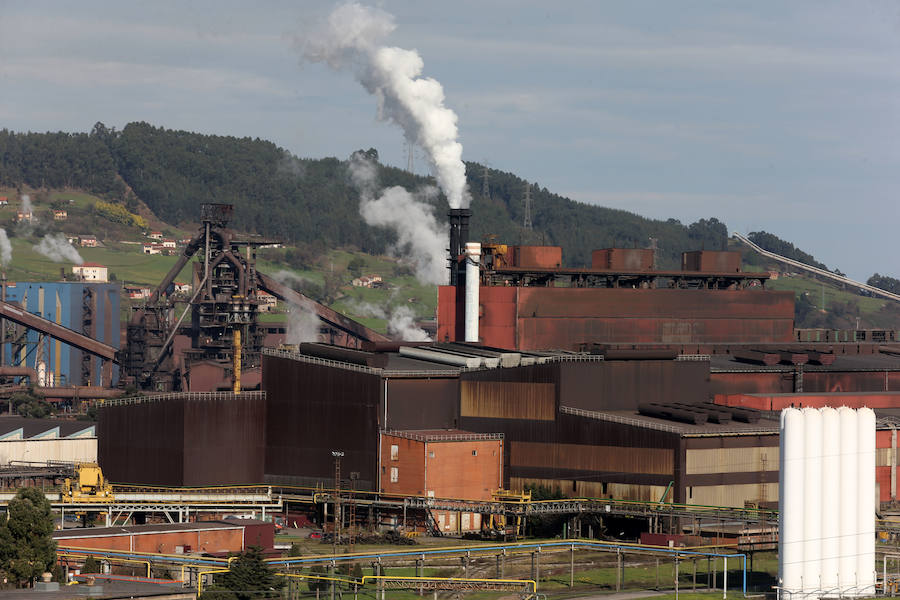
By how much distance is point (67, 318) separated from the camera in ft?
567

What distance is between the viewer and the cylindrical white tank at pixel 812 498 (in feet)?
209

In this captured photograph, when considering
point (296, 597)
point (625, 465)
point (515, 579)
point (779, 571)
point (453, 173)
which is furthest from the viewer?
point (453, 173)

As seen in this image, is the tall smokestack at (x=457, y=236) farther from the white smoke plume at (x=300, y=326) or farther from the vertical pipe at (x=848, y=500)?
the vertical pipe at (x=848, y=500)

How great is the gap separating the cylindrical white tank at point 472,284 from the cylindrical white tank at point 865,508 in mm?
53984

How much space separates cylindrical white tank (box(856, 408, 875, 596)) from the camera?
214 ft

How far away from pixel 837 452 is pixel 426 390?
31396mm

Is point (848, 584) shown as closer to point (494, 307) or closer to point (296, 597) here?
point (296, 597)

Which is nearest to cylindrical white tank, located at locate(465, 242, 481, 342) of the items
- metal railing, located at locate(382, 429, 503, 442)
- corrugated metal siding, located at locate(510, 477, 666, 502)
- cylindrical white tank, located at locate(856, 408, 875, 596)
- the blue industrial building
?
metal railing, located at locate(382, 429, 503, 442)

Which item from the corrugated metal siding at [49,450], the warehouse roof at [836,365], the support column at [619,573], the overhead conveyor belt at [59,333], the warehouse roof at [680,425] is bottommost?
the support column at [619,573]

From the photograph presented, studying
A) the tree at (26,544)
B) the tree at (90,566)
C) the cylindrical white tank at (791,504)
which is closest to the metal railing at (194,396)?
the tree at (90,566)

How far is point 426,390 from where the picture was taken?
9125 cm

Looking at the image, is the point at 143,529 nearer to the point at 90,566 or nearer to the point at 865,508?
the point at 90,566

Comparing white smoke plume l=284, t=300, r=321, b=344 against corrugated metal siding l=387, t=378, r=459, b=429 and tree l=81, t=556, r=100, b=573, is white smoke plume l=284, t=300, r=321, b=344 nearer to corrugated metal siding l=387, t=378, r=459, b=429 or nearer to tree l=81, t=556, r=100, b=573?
corrugated metal siding l=387, t=378, r=459, b=429

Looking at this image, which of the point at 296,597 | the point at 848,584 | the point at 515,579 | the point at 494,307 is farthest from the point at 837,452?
the point at 494,307
